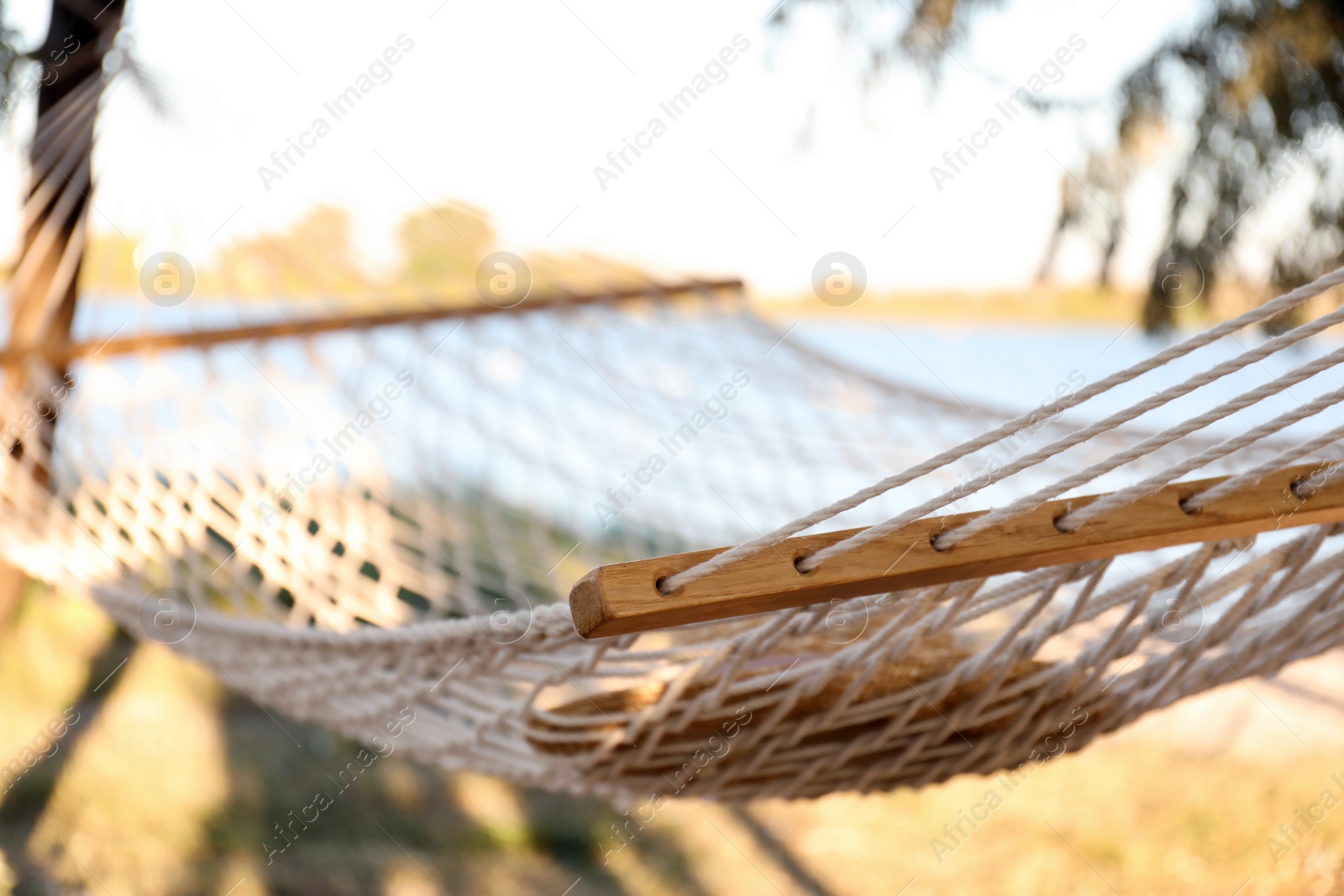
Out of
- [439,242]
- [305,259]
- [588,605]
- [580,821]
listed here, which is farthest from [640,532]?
[588,605]

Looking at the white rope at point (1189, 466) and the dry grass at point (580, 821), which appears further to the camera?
the dry grass at point (580, 821)

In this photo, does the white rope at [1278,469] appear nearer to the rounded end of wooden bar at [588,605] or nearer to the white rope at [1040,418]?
the white rope at [1040,418]

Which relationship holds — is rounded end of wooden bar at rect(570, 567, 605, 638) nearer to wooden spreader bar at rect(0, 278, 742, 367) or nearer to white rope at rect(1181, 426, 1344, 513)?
white rope at rect(1181, 426, 1344, 513)

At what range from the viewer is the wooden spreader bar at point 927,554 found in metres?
0.48

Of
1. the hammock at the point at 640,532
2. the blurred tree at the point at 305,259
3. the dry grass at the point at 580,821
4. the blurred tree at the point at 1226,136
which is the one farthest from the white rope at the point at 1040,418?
the blurred tree at the point at 1226,136

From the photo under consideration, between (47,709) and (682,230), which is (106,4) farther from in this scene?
(682,230)

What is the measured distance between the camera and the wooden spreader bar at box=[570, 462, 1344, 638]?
485 mm

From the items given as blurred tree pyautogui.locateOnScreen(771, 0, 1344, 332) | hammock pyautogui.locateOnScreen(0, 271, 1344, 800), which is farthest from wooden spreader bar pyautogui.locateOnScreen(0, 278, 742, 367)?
blurred tree pyautogui.locateOnScreen(771, 0, 1344, 332)

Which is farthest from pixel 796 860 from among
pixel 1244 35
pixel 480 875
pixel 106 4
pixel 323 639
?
pixel 1244 35

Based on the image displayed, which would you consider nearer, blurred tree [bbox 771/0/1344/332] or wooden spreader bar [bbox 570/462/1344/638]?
wooden spreader bar [bbox 570/462/1344/638]

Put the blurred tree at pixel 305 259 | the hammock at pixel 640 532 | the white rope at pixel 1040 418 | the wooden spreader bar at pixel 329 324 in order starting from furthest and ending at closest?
the blurred tree at pixel 305 259 → the wooden spreader bar at pixel 329 324 → the hammock at pixel 640 532 → the white rope at pixel 1040 418

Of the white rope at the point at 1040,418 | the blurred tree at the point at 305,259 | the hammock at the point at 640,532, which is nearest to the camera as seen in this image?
the white rope at the point at 1040,418

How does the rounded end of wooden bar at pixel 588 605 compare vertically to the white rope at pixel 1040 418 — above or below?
above

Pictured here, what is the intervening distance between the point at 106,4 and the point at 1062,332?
5695 millimetres
